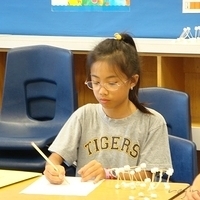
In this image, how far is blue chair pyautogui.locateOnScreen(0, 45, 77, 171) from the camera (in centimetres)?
335

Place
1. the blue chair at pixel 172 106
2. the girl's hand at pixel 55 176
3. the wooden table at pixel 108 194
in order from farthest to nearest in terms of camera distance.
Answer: the blue chair at pixel 172 106, the girl's hand at pixel 55 176, the wooden table at pixel 108 194

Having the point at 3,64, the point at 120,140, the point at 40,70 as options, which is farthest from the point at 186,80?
the point at 120,140

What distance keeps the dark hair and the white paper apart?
1.57 feet

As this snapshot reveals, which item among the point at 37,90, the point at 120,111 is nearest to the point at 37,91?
the point at 37,90

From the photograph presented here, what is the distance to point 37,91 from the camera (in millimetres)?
3551

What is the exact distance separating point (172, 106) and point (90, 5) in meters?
1.31

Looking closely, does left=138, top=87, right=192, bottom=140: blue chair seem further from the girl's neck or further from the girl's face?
the girl's face

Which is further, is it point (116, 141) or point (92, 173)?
point (116, 141)

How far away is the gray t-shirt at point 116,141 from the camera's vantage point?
88.7 inches

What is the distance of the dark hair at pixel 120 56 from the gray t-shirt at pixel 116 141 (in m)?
0.08

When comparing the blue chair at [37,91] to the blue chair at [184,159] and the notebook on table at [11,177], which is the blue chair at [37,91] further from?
the notebook on table at [11,177]

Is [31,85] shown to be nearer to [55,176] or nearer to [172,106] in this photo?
[172,106]

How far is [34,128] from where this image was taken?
340 centimetres

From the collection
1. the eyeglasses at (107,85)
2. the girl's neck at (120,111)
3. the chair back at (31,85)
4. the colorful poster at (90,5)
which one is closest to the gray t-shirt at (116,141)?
the girl's neck at (120,111)
